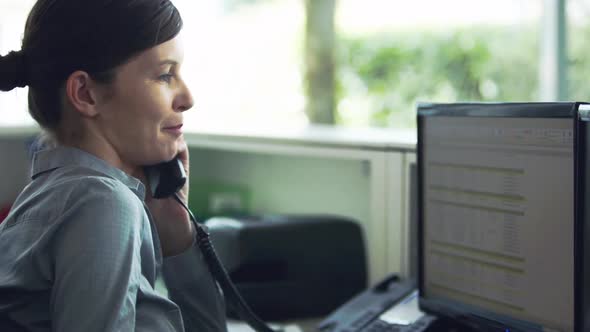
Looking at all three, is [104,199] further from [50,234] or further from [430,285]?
[430,285]

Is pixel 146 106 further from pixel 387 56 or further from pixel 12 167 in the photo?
pixel 387 56

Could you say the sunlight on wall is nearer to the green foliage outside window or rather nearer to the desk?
the green foliage outside window

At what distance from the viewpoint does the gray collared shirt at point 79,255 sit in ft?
2.22

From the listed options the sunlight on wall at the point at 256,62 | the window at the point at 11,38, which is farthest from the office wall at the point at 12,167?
the sunlight on wall at the point at 256,62

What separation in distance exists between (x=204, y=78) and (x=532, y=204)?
3404mm

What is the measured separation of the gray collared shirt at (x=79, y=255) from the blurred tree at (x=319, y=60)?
291cm

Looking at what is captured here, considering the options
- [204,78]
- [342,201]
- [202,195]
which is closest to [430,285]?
[342,201]

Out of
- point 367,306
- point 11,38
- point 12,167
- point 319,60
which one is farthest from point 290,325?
point 319,60

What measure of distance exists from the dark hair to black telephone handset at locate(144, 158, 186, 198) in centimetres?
22

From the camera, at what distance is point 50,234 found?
28.2 inches

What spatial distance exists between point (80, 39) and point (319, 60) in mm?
2946

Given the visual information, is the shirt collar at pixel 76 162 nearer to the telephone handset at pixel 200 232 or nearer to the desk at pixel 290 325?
the telephone handset at pixel 200 232

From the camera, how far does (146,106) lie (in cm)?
85

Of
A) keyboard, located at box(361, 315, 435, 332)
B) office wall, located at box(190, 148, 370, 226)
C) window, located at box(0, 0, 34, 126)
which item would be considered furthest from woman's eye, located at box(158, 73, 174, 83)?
window, located at box(0, 0, 34, 126)
